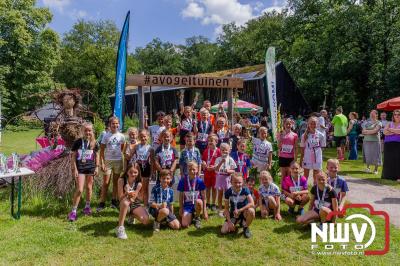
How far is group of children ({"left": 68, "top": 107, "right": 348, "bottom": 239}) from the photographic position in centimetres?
514

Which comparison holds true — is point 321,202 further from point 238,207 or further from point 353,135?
point 353,135

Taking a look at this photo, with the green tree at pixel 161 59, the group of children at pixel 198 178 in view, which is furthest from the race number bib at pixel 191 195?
the green tree at pixel 161 59

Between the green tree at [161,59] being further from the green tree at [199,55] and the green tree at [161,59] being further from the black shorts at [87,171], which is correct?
the black shorts at [87,171]

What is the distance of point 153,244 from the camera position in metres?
4.69

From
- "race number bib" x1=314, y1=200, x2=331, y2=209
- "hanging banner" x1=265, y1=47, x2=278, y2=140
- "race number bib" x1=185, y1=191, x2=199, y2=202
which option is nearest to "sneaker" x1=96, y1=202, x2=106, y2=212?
"race number bib" x1=185, y1=191, x2=199, y2=202

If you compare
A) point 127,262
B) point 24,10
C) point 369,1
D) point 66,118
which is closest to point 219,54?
point 24,10

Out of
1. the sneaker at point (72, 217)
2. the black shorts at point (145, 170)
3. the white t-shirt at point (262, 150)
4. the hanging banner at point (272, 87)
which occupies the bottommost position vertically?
the sneaker at point (72, 217)

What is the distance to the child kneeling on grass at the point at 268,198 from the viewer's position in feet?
18.8

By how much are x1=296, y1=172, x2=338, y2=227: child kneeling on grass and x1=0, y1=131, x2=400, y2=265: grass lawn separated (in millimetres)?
219

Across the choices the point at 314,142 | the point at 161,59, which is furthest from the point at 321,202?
the point at 161,59

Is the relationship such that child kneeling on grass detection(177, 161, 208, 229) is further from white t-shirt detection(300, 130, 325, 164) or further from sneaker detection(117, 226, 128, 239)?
white t-shirt detection(300, 130, 325, 164)

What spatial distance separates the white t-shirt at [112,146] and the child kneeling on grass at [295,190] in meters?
2.87

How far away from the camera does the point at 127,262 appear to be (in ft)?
13.7

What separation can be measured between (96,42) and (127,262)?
156ft
